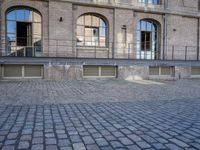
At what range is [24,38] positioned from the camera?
1414 centimetres

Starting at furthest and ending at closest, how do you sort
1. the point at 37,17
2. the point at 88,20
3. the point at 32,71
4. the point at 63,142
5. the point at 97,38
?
1. the point at 97,38
2. the point at 88,20
3. the point at 37,17
4. the point at 32,71
5. the point at 63,142

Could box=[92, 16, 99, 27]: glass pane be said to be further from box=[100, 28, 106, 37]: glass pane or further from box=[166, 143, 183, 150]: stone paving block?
box=[166, 143, 183, 150]: stone paving block

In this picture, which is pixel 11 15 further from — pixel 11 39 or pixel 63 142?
pixel 63 142

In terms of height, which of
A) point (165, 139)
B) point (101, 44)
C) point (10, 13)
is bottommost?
point (165, 139)

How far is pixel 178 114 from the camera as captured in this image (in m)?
5.23

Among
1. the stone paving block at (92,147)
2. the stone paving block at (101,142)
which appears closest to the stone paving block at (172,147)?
the stone paving block at (101,142)

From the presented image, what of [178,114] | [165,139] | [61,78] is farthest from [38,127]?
[61,78]

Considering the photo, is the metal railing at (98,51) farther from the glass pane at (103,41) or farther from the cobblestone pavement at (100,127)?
the cobblestone pavement at (100,127)

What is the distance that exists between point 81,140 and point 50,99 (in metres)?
3.78

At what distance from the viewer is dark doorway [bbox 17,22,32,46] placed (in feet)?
46.0

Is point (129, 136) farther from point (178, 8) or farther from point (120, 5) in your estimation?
point (178, 8)

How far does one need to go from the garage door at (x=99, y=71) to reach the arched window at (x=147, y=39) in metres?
3.98

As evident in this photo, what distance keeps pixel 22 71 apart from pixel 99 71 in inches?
197

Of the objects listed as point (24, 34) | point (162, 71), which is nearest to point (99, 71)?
point (162, 71)
